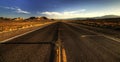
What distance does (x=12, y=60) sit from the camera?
541cm

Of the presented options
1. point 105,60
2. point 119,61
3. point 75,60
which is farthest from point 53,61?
point 119,61

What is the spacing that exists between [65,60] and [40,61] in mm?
965

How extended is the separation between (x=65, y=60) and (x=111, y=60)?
71.0 inches

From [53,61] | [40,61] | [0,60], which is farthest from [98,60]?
[0,60]

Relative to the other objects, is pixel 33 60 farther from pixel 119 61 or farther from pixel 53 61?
pixel 119 61

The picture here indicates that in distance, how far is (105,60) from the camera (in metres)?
5.46

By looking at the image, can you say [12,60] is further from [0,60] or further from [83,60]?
[83,60]

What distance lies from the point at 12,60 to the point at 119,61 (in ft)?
13.5

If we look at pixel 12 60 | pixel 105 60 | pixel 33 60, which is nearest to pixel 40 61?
pixel 33 60

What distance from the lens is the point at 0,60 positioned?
5.37 meters

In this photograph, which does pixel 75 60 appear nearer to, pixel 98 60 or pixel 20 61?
pixel 98 60

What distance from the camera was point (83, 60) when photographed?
17.8 feet

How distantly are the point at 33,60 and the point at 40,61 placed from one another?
0.33 meters

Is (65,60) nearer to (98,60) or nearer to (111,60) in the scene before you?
(98,60)
